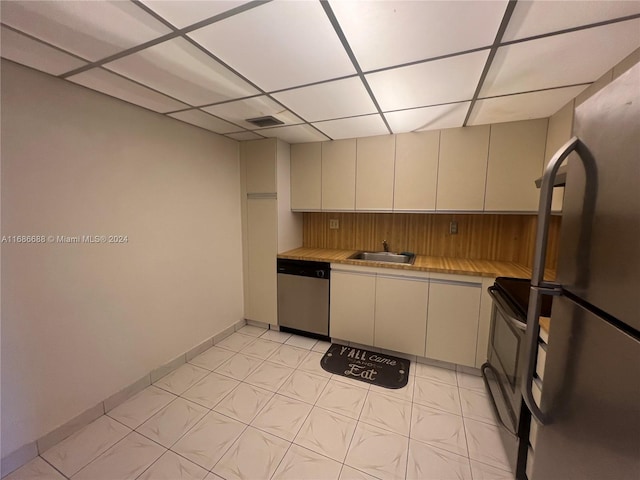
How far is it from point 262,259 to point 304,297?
0.65 meters

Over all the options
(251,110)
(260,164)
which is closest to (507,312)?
(251,110)

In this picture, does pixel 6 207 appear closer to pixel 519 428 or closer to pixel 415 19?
pixel 415 19

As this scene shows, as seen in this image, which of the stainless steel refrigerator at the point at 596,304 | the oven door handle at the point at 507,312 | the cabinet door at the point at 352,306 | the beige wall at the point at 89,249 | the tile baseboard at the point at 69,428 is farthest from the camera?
the cabinet door at the point at 352,306

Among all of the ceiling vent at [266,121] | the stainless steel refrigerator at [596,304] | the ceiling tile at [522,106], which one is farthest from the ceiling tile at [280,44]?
the ceiling tile at [522,106]

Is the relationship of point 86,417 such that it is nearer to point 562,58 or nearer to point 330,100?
point 330,100

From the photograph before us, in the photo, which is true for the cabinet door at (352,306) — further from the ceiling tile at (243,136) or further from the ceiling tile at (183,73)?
the ceiling tile at (183,73)

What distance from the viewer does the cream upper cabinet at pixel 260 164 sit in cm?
271

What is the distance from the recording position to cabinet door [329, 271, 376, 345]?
2475mm

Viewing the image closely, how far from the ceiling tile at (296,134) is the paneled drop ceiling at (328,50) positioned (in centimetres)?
48

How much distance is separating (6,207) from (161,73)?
1.07 metres

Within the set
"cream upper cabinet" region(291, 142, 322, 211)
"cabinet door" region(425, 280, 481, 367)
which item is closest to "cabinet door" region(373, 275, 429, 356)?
"cabinet door" region(425, 280, 481, 367)

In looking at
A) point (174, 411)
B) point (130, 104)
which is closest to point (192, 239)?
point (130, 104)

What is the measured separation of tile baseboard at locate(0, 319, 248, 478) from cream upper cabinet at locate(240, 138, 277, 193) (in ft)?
5.55

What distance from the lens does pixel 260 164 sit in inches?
109
